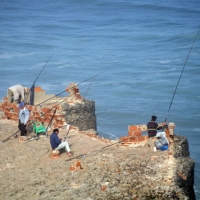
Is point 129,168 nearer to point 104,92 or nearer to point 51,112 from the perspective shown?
point 51,112

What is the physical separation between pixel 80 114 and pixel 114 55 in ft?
106

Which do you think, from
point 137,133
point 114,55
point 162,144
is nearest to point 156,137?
point 162,144

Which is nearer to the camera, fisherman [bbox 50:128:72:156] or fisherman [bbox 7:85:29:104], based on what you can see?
fisherman [bbox 50:128:72:156]

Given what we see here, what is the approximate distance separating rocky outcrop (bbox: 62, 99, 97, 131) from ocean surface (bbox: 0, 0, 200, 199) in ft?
7.22

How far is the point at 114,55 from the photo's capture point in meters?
48.7

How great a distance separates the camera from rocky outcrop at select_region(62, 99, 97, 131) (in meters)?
16.1

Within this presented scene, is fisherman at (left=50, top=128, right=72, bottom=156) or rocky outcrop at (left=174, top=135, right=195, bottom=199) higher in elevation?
fisherman at (left=50, top=128, right=72, bottom=156)

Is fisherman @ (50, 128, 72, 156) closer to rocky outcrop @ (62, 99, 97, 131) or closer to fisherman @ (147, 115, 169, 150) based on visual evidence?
fisherman @ (147, 115, 169, 150)

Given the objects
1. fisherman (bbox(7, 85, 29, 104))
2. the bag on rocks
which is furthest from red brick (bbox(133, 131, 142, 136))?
fisherman (bbox(7, 85, 29, 104))

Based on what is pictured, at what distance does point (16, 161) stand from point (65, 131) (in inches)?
110

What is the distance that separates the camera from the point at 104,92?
124 ft

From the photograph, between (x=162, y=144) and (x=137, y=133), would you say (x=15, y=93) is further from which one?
(x=162, y=144)

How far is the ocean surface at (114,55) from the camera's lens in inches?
1313

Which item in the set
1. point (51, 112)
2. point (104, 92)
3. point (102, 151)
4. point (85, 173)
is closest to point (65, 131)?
point (51, 112)
